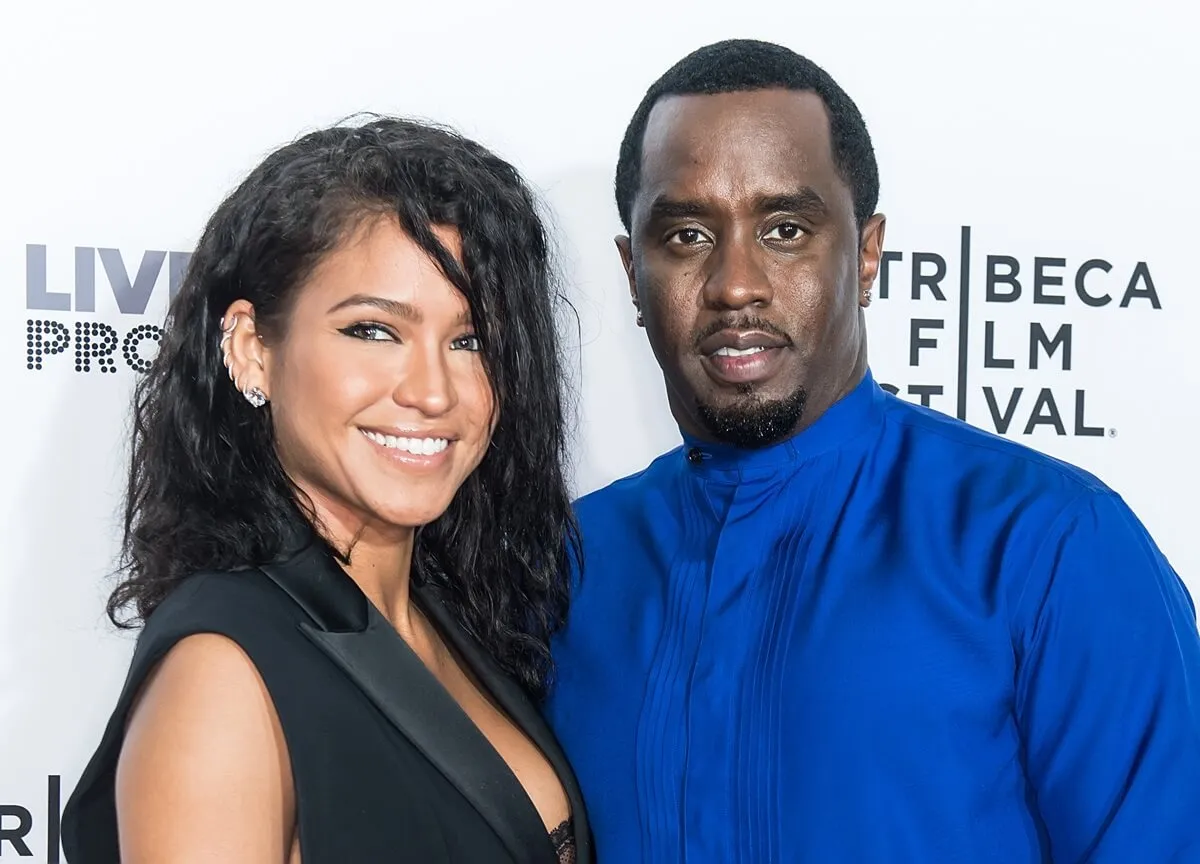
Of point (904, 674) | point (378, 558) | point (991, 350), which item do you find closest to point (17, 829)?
point (378, 558)

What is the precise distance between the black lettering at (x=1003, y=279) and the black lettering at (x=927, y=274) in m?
0.09

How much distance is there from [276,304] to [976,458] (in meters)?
0.79

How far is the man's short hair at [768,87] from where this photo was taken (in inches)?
60.8

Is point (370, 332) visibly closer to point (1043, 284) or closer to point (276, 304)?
point (276, 304)

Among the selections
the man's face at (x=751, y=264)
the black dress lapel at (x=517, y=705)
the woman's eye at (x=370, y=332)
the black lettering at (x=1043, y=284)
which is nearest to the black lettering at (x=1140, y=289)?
the black lettering at (x=1043, y=284)

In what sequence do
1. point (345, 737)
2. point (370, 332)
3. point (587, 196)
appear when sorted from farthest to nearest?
1. point (587, 196)
2. point (370, 332)
3. point (345, 737)

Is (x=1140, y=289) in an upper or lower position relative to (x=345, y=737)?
upper

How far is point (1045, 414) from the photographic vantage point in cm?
235

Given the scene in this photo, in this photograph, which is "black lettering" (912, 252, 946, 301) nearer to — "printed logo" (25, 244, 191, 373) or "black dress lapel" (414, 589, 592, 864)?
"black dress lapel" (414, 589, 592, 864)

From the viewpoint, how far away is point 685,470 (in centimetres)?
166

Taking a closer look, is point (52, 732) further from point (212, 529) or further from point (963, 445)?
point (963, 445)

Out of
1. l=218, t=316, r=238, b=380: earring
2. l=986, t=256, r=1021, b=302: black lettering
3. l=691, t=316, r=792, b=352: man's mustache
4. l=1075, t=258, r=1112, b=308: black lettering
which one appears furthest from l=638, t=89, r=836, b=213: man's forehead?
l=1075, t=258, r=1112, b=308: black lettering

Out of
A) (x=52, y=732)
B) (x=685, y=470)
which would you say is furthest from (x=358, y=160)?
(x=52, y=732)

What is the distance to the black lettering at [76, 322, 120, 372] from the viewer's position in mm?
2105
